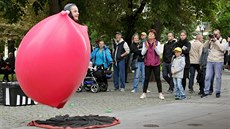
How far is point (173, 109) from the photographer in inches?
442

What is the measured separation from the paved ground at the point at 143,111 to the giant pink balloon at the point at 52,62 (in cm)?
285

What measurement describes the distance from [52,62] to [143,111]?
549 centimetres

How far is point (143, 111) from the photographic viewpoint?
1089cm

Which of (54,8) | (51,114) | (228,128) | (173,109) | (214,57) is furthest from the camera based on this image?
(54,8)

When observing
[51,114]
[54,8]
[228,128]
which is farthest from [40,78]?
[54,8]

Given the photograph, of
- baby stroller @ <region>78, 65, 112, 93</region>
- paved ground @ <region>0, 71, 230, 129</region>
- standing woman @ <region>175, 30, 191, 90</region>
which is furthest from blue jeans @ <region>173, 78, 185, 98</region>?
baby stroller @ <region>78, 65, 112, 93</region>

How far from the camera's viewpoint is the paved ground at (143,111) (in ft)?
29.4

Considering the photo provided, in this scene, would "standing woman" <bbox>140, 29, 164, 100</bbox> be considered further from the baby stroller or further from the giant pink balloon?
the giant pink balloon

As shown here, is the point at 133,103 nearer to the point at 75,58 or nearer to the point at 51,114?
the point at 51,114

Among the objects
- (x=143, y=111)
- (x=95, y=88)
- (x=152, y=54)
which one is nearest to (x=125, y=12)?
(x=95, y=88)

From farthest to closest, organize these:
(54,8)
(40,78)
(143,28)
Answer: (143,28) → (54,8) → (40,78)

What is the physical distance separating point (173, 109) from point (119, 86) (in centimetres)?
642

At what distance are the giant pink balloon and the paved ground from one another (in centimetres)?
285

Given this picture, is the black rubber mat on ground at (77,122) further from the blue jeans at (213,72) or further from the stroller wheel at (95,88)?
the stroller wheel at (95,88)
